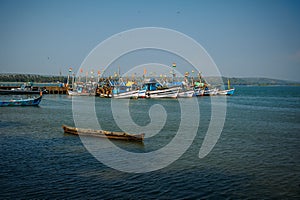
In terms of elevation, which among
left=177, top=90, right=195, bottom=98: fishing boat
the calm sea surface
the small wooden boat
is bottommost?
the calm sea surface

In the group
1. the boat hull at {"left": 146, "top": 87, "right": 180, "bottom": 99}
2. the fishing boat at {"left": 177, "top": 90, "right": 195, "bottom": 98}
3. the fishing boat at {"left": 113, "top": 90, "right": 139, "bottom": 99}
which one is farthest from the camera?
the fishing boat at {"left": 177, "top": 90, "right": 195, "bottom": 98}

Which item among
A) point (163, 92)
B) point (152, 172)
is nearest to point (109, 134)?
point (152, 172)

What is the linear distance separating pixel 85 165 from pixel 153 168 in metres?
2.98

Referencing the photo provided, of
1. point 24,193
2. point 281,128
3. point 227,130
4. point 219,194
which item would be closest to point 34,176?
point 24,193

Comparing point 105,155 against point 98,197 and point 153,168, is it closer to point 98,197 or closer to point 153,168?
point 153,168

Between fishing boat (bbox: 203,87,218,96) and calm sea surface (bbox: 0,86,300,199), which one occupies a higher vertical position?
fishing boat (bbox: 203,87,218,96)

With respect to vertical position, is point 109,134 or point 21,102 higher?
point 21,102

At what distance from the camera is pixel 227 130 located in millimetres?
22688

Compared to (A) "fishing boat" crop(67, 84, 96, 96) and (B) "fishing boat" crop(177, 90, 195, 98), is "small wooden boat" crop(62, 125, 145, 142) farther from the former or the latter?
(A) "fishing boat" crop(67, 84, 96, 96)

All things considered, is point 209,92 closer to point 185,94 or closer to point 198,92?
point 198,92

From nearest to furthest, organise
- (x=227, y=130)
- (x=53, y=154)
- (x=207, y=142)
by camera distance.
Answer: (x=53, y=154) → (x=207, y=142) → (x=227, y=130)

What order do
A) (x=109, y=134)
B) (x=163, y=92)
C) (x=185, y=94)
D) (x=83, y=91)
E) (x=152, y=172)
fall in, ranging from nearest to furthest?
(x=152, y=172) < (x=109, y=134) < (x=163, y=92) < (x=185, y=94) < (x=83, y=91)

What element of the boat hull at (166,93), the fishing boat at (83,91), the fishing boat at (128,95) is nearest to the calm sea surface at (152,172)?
the fishing boat at (128,95)

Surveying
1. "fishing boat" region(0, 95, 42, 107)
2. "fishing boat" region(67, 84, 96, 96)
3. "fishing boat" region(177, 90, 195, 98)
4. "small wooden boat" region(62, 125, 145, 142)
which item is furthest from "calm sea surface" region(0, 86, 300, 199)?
"fishing boat" region(67, 84, 96, 96)
